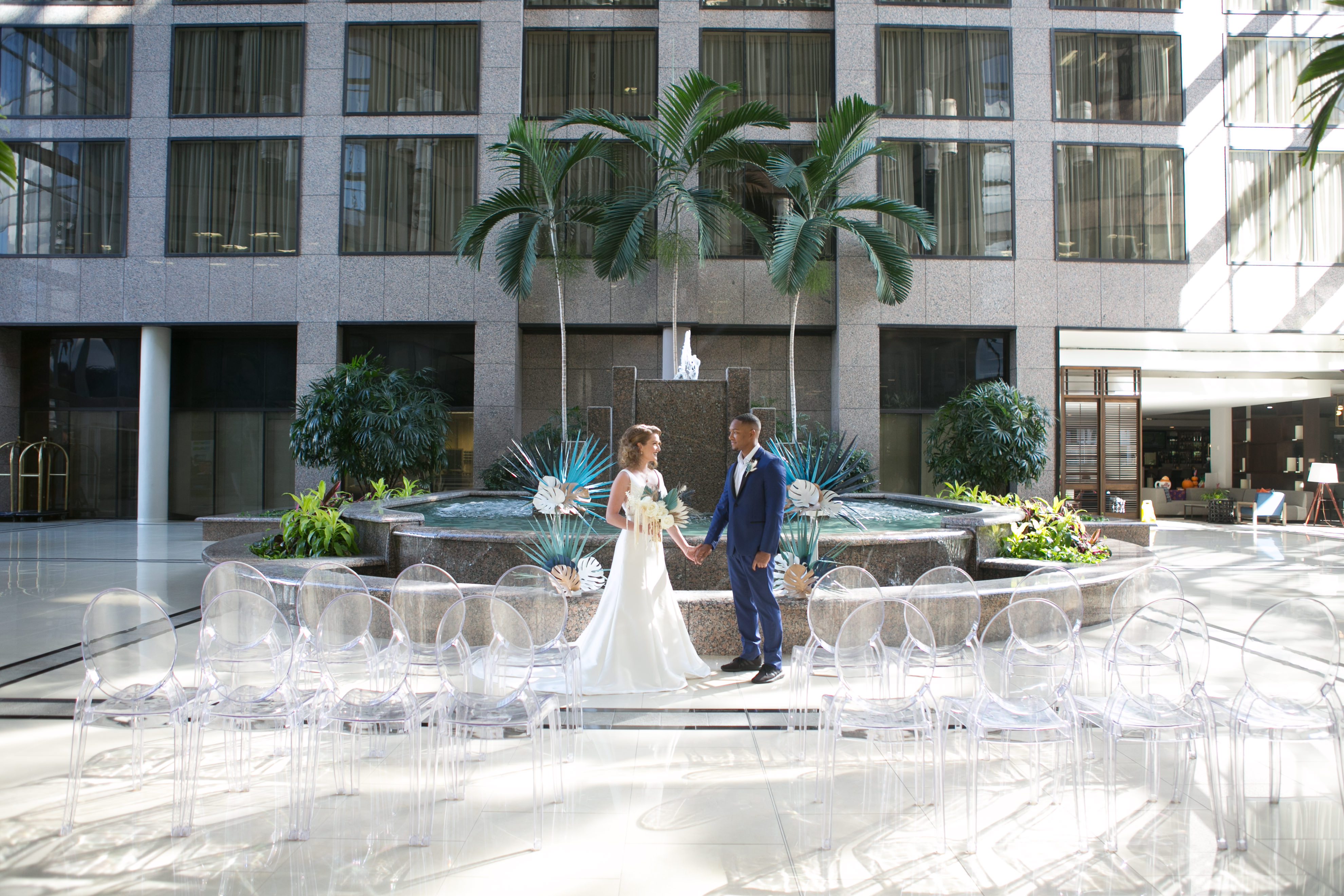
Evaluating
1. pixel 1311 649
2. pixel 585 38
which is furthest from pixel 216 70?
pixel 1311 649

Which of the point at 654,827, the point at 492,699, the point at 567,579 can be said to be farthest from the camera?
the point at 567,579

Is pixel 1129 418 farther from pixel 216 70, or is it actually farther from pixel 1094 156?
pixel 216 70

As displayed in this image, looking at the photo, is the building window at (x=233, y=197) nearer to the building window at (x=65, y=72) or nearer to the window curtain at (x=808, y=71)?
the building window at (x=65, y=72)

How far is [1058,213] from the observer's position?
1653cm

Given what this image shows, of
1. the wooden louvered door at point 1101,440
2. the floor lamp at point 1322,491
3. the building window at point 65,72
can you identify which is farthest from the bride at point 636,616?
the floor lamp at point 1322,491

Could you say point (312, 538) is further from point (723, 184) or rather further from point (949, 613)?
point (723, 184)

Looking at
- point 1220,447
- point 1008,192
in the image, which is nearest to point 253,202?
point 1008,192

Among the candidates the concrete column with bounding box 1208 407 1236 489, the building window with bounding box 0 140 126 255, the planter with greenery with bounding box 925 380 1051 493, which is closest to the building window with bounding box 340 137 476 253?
the building window with bounding box 0 140 126 255

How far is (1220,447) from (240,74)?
2415cm

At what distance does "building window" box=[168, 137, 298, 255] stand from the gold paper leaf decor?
544 inches

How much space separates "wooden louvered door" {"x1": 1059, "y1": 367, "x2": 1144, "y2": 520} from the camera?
17.4 meters

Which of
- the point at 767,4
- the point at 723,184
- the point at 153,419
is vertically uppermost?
the point at 767,4

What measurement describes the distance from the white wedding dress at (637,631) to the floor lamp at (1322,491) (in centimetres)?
1756

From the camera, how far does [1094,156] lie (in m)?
16.6
